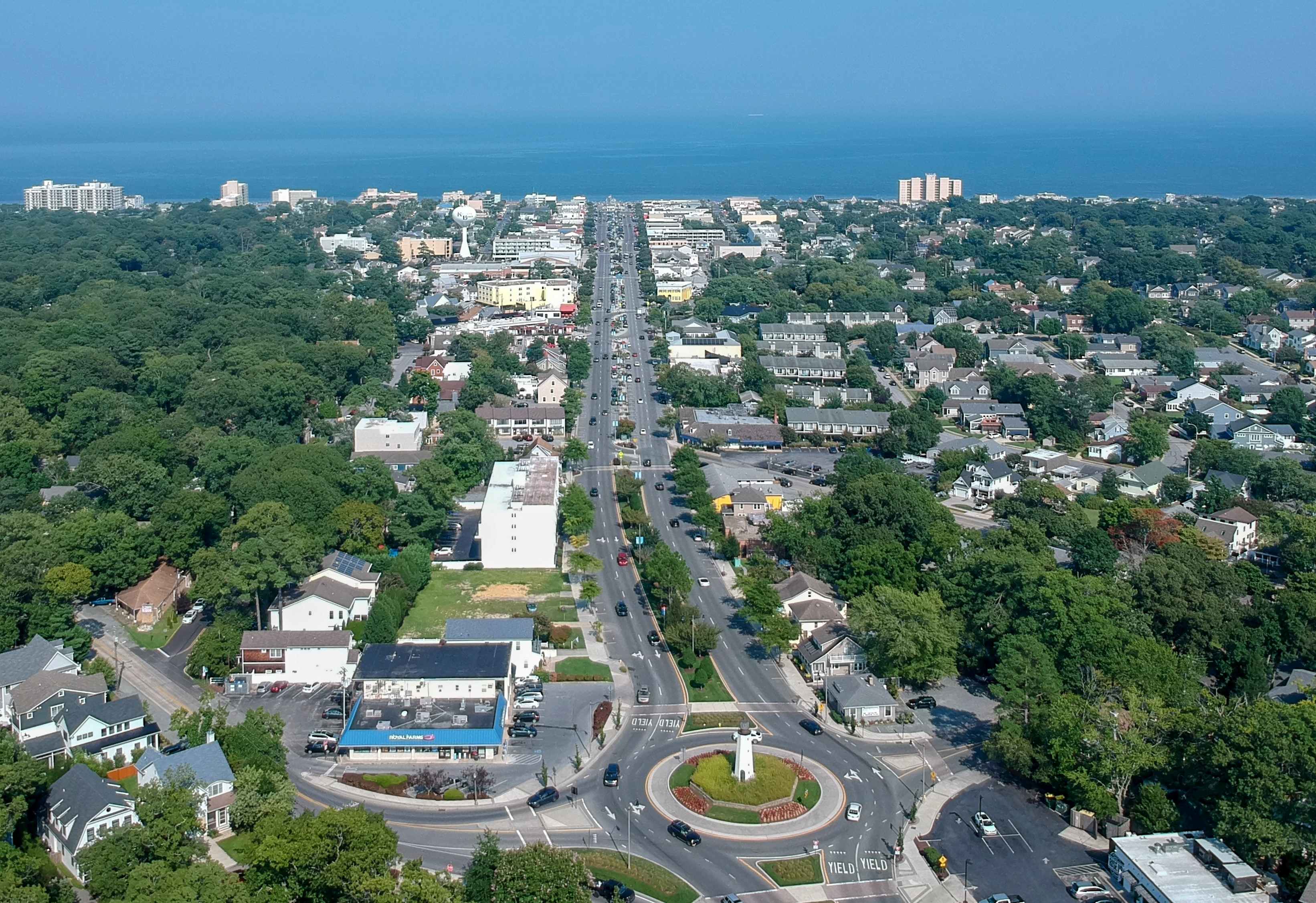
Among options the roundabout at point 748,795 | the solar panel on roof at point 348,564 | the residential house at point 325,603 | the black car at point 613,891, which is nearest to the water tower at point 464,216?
the solar panel on roof at point 348,564

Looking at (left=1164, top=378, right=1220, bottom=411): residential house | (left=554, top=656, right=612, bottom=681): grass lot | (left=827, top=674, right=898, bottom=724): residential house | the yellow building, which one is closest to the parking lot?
(left=827, top=674, right=898, bottom=724): residential house

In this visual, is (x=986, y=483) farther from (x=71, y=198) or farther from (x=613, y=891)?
(x=71, y=198)

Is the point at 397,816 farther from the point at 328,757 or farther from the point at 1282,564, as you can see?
the point at 1282,564

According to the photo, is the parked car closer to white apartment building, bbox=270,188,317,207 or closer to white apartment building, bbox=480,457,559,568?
white apartment building, bbox=480,457,559,568

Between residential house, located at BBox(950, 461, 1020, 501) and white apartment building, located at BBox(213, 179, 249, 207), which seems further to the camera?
white apartment building, located at BBox(213, 179, 249, 207)

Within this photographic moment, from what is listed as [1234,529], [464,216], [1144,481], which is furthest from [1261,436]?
[464,216]
